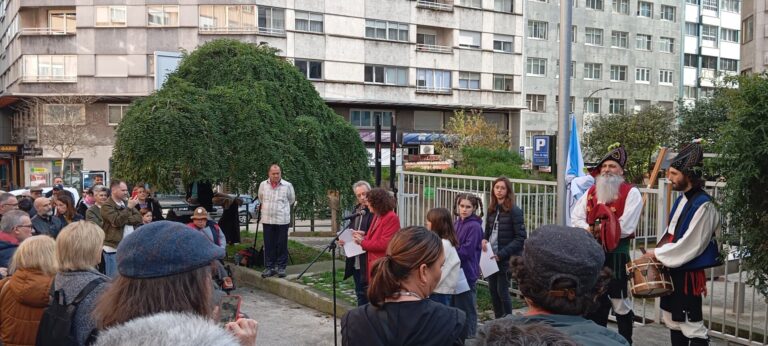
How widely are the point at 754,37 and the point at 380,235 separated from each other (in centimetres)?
1906

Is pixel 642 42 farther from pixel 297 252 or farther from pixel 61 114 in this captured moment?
pixel 297 252

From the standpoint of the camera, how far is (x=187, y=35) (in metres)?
39.8

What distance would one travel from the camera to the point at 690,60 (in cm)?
6119

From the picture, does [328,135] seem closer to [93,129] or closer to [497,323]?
[497,323]

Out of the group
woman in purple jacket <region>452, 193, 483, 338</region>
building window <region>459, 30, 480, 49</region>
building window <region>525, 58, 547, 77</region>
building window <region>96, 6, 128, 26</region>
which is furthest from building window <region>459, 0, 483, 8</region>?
woman in purple jacket <region>452, 193, 483, 338</region>

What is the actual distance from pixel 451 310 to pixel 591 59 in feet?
181

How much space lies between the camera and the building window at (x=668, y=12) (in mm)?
58281

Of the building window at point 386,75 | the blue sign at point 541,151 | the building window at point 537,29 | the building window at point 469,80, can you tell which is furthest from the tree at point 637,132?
the blue sign at point 541,151

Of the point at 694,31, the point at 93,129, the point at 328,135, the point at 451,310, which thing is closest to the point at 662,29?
the point at 694,31

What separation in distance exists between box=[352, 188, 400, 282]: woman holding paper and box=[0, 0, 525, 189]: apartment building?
32862mm

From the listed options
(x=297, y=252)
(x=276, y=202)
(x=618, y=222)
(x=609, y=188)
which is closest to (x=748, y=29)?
(x=297, y=252)

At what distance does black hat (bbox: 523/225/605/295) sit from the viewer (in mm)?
2498

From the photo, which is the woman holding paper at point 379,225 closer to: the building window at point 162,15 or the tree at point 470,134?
the tree at point 470,134

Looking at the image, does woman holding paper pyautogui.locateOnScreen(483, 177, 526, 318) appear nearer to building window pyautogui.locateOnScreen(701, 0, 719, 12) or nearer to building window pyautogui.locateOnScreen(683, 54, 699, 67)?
building window pyautogui.locateOnScreen(683, 54, 699, 67)
